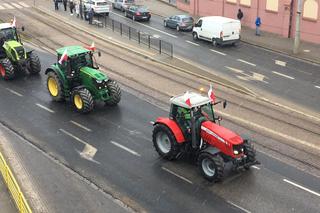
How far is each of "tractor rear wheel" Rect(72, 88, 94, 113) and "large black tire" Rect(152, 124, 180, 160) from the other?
5646 millimetres

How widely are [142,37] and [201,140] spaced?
1008 inches

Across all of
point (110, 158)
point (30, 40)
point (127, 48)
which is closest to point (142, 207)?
point (110, 158)

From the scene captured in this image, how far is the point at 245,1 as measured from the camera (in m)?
46.6

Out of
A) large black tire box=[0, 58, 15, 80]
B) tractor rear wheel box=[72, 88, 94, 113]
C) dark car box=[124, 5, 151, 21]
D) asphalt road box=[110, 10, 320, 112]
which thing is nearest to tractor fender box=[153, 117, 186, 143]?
tractor rear wheel box=[72, 88, 94, 113]

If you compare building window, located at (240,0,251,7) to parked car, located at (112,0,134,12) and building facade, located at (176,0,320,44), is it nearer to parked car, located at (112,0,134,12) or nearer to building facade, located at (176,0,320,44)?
building facade, located at (176,0,320,44)

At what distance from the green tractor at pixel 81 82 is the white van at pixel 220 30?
58.0 ft

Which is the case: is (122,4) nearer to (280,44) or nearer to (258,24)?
(258,24)

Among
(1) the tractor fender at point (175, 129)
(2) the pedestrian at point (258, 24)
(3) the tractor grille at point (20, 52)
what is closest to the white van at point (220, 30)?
(2) the pedestrian at point (258, 24)

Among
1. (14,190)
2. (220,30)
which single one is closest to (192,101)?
(14,190)

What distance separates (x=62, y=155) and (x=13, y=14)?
115ft

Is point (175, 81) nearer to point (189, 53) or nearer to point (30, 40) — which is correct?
point (189, 53)

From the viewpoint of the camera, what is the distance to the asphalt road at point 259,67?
2981 centimetres

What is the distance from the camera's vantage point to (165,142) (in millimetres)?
19359

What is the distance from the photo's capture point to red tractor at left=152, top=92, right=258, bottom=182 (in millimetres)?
17172
